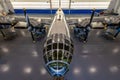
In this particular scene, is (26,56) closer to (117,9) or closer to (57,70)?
(57,70)

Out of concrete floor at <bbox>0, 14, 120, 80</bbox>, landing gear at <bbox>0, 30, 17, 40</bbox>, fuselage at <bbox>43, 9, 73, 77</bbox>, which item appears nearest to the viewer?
fuselage at <bbox>43, 9, 73, 77</bbox>

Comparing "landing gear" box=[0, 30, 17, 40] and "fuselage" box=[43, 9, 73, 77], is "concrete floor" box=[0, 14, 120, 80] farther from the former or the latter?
"fuselage" box=[43, 9, 73, 77]

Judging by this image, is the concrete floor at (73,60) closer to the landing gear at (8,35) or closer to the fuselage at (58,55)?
the landing gear at (8,35)

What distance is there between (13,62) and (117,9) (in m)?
5.15

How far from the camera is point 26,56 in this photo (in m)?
4.44

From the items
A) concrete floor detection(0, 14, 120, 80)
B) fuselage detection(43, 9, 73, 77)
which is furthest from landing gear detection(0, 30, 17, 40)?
fuselage detection(43, 9, 73, 77)

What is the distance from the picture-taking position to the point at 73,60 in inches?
169

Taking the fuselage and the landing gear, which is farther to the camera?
the landing gear

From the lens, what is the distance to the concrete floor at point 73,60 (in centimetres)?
377

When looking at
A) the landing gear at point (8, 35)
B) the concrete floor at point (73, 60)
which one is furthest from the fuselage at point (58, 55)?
the landing gear at point (8, 35)

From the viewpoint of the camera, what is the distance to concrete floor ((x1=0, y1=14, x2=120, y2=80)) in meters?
3.77

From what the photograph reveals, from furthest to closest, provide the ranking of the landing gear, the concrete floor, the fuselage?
the landing gear < the concrete floor < the fuselage

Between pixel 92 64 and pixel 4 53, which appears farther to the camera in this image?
pixel 4 53

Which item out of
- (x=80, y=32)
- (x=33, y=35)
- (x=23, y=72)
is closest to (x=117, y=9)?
(x=80, y=32)
